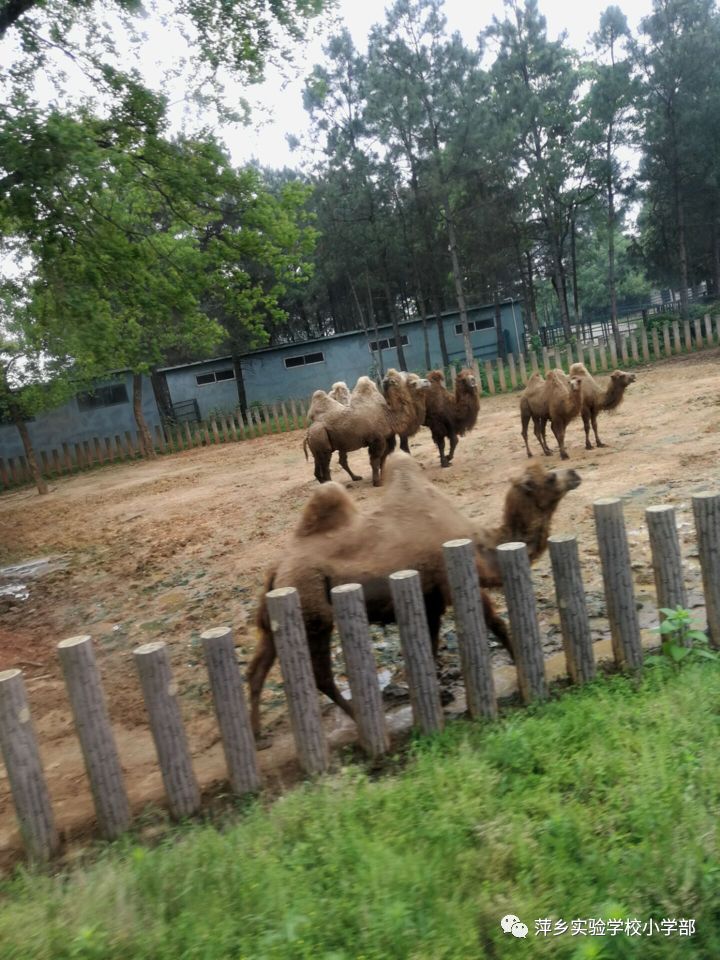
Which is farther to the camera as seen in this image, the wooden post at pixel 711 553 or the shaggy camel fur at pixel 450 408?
the shaggy camel fur at pixel 450 408

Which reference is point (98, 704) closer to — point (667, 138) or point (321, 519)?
point (321, 519)

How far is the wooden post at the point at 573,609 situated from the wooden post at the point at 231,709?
164 centimetres

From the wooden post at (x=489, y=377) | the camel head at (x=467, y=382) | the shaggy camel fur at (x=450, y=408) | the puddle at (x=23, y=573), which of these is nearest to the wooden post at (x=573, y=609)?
the puddle at (x=23, y=573)

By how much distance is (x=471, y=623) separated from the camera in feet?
11.8

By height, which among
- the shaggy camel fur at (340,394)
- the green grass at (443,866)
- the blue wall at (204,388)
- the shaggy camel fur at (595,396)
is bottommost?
the green grass at (443,866)

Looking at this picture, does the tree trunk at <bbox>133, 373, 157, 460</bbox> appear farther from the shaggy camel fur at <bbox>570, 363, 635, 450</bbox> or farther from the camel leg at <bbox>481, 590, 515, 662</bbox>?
the camel leg at <bbox>481, 590, 515, 662</bbox>

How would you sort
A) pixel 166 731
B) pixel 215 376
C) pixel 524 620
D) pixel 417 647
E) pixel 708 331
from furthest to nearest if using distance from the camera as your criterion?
pixel 215 376
pixel 708 331
pixel 524 620
pixel 417 647
pixel 166 731

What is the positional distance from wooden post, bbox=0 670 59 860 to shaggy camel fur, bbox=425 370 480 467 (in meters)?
8.96

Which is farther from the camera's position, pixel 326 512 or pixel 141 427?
pixel 141 427

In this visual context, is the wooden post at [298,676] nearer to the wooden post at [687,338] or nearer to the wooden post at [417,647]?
the wooden post at [417,647]

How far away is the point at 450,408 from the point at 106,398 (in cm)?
2224

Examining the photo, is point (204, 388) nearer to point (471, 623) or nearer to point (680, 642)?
point (471, 623)

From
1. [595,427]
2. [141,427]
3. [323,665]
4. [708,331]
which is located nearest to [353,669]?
[323,665]

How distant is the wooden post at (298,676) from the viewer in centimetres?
341
